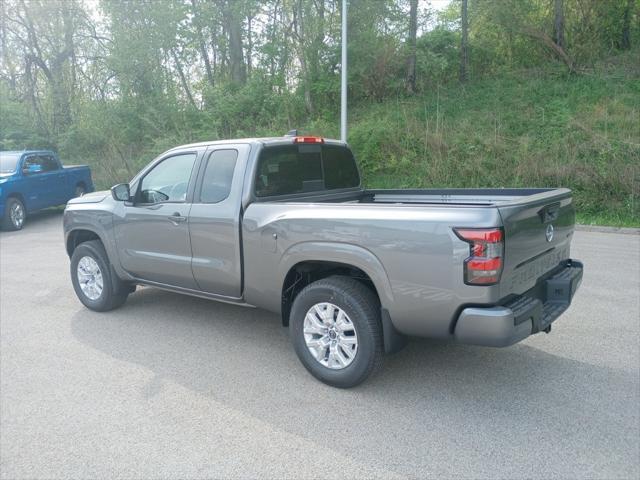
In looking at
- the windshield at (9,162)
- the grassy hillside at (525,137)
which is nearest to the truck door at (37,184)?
the windshield at (9,162)

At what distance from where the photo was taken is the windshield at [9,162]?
1241cm

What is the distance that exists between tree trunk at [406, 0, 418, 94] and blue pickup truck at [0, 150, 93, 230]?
12060 mm

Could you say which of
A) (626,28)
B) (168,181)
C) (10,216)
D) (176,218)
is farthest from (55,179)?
(626,28)

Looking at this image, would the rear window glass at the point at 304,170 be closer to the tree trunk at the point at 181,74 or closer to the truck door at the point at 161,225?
the truck door at the point at 161,225

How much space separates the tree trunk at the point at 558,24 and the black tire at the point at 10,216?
704 inches

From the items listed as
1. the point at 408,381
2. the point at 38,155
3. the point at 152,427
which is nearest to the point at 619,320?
the point at 408,381

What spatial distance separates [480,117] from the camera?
15797 millimetres

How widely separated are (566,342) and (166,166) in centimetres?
405

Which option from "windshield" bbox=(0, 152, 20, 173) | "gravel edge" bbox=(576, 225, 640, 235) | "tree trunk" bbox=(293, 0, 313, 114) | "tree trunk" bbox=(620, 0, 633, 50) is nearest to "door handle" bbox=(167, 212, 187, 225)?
"gravel edge" bbox=(576, 225, 640, 235)

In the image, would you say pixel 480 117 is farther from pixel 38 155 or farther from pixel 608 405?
pixel 608 405

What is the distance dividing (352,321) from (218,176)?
73.5 inches

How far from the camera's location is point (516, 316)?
3.17m

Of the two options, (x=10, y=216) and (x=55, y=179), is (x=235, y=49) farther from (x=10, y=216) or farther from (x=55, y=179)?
(x=10, y=216)

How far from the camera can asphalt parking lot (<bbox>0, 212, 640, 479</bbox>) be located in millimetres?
2900
